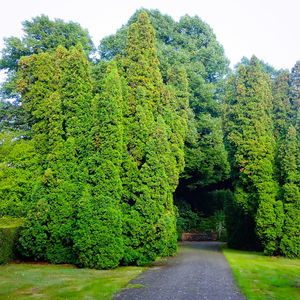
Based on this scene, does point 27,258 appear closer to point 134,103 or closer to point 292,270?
point 134,103

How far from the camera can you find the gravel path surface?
27.3 feet

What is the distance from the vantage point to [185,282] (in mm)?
10133

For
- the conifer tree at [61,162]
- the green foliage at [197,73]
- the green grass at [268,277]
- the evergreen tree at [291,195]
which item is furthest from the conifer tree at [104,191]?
the green foliage at [197,73]

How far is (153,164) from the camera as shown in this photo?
46.1 ft

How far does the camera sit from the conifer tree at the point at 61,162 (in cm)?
1288

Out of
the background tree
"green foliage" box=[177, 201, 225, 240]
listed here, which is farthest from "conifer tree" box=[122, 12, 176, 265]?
"green foliage" box=[177, 201, 225, 240]

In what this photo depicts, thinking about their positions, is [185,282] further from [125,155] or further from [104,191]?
[125,155]

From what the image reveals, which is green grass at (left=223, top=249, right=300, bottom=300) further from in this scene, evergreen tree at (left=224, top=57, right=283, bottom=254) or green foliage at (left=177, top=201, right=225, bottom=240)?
green foliage at (left=177, top=201, right=225, bottom=240)

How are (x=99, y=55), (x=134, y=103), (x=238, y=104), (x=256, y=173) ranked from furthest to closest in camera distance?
(x=99, y=55)
(x=238, y=104)
(x=256, y=173)
(x=134, y=103)

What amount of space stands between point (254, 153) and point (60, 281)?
1291 centimetres

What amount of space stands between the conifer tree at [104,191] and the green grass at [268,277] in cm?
481

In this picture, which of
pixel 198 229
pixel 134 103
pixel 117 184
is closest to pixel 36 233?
pixel 117 184

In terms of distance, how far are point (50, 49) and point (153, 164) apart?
16335 mm

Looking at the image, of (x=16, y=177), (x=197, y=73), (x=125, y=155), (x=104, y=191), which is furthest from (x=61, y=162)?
(x=197, y=73)
